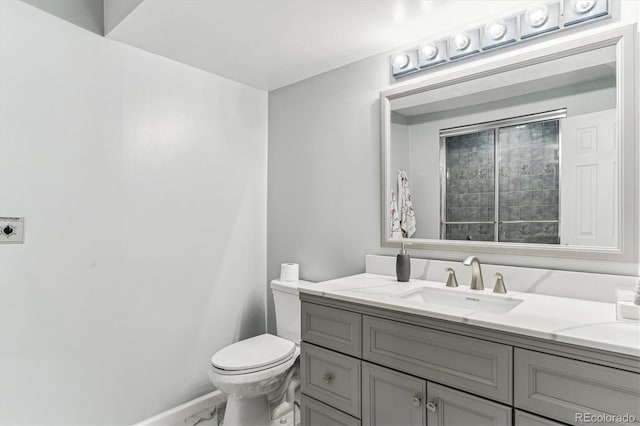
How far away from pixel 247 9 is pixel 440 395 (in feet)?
5.40

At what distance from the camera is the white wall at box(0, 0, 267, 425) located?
1607 millimetres

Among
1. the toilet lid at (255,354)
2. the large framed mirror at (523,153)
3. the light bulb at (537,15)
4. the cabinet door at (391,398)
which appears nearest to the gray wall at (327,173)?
the large framed mirror at (523,153)

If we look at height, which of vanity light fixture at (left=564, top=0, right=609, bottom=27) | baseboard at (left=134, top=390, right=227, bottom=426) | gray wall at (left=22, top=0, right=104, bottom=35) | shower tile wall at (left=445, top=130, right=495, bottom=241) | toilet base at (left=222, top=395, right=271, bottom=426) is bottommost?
baseboard at (left=134, top=390, right=227, bottom=426)

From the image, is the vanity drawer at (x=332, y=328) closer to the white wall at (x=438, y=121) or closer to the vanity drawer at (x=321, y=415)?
the vanity drawer at (x=321, y=415)

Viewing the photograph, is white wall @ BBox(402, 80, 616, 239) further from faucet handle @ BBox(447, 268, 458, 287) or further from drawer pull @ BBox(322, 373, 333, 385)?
drawer pull @ BBox(322, 373, 333, 385)

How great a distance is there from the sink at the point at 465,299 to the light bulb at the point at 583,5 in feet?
3.62

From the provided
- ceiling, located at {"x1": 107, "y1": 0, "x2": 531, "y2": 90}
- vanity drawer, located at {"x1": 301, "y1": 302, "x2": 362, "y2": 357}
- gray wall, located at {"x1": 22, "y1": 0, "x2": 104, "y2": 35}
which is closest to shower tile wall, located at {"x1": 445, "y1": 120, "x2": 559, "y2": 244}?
ceiling, located at {"x1": 107, "y1": 0, "x2": 531, "y2": 90}

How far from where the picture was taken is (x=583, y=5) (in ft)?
4.54

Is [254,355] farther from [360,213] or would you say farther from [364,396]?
[360,213]

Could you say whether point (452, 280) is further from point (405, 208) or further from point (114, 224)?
point (114, 224)

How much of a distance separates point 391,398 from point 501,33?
1.52 m

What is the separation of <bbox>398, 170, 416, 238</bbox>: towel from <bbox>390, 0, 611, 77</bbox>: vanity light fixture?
1.77 ft

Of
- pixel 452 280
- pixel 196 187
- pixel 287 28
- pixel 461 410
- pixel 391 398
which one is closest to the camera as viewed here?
pixel 461 410

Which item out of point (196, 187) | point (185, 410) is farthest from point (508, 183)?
point (185, 410)
